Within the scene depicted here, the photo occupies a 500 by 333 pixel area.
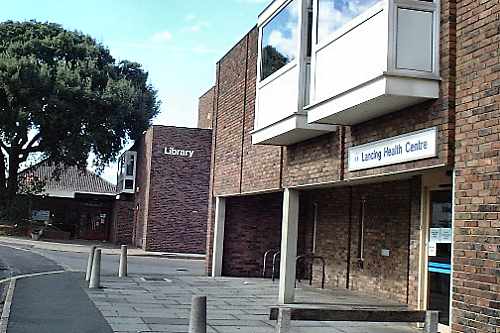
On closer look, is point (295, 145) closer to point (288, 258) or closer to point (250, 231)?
point (288, 258)

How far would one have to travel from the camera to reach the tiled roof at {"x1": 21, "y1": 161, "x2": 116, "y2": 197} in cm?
4900

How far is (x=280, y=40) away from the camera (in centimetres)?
1429

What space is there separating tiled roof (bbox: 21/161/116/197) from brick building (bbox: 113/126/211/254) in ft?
46.1

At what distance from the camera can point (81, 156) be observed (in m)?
40.6

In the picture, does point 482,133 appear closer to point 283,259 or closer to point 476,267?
point 476,267

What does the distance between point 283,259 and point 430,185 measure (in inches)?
144

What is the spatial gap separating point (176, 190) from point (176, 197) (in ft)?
1.22

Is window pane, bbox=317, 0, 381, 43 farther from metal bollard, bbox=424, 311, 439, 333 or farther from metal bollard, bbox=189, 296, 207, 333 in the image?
metal bollard, bbox=189, 296, 207, 333

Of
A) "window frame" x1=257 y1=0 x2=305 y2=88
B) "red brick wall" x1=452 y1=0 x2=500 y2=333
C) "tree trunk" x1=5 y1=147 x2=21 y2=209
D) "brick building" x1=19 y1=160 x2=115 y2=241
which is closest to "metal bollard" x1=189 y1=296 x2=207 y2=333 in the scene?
"red brick wall" x1=452 y1=0 x2=500 y2=333

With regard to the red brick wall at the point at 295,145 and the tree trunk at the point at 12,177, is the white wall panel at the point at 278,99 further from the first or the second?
the tree trunk at the point at 12,177

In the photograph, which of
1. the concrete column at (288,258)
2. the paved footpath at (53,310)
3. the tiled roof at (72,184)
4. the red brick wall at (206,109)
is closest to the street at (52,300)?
the paved footpath at (53,310)

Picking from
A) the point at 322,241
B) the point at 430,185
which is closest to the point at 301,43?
the point at 430,185

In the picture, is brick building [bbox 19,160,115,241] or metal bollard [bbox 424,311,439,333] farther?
brick building [bbox 19,160,115,241]

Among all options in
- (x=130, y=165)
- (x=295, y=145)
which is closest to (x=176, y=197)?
(x=130, y=165)
